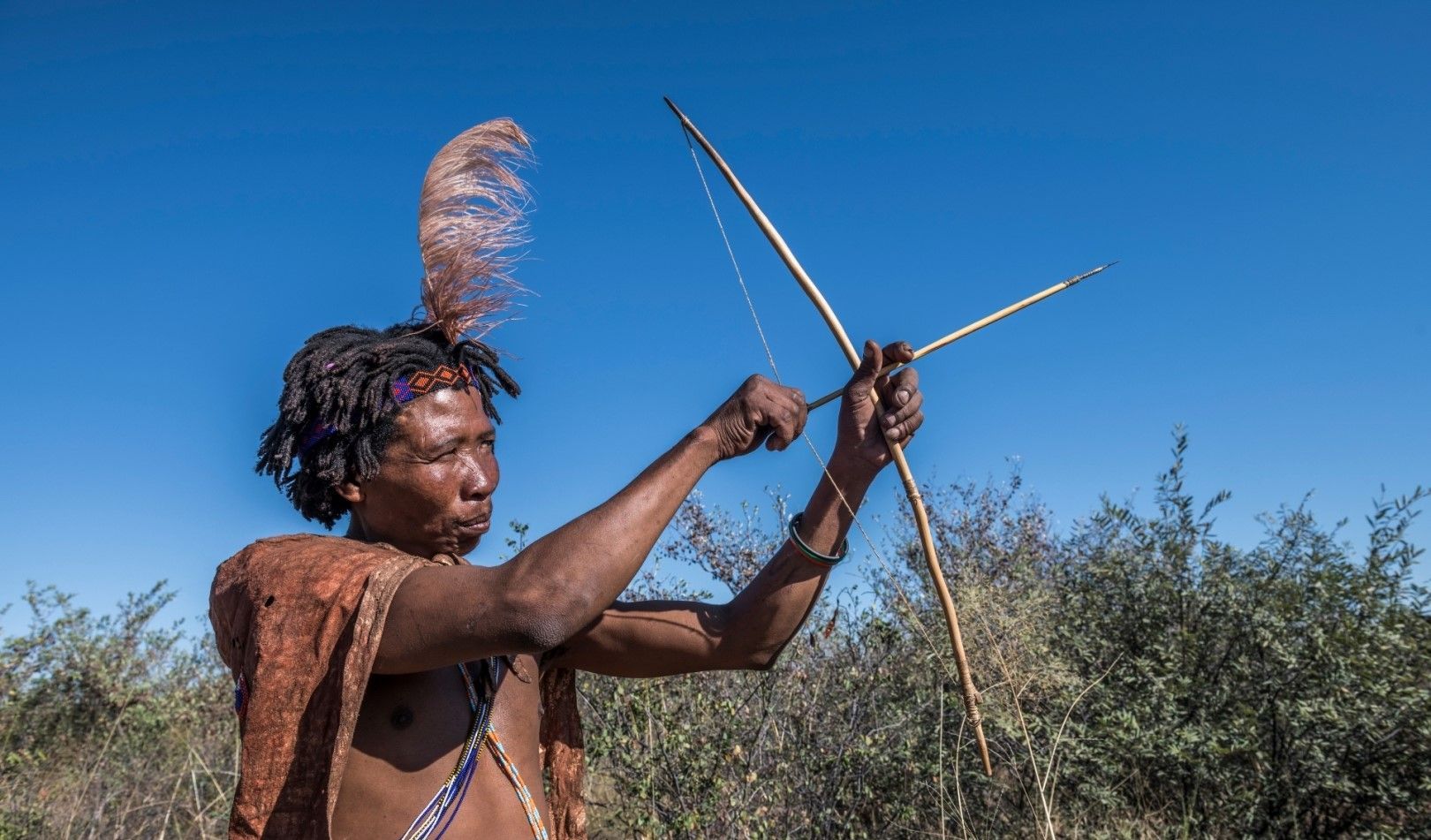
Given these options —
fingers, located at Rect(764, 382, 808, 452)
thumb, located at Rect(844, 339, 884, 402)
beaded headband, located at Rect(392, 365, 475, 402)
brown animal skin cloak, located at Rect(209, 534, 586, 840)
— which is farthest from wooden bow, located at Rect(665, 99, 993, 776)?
brown animal skin cloak, located at Rect(209, 534, 586, 840)

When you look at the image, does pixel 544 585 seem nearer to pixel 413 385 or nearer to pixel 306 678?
pixel 306 678

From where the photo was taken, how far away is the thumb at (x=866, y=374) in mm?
2830

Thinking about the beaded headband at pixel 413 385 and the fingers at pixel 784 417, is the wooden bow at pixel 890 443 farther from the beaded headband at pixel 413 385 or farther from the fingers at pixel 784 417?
the beaded headband at pixel 413 385

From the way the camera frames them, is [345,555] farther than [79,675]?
No

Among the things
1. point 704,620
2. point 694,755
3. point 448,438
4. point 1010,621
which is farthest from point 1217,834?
point 448,438

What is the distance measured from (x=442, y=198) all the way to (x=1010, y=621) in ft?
10.8

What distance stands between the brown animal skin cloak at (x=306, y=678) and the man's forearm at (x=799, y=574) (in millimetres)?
1001

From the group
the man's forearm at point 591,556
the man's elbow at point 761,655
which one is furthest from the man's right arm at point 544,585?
the man's elbow at point 761,655

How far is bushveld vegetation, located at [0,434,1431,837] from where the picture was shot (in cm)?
512

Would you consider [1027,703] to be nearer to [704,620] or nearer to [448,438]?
[704,620]

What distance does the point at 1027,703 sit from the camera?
569 cm

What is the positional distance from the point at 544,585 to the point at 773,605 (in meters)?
1.08

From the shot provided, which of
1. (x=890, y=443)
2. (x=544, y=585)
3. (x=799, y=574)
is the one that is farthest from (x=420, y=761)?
(x=890, y=443)

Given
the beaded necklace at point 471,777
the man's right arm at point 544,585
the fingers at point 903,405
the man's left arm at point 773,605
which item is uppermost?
the fingers at point 903,405
